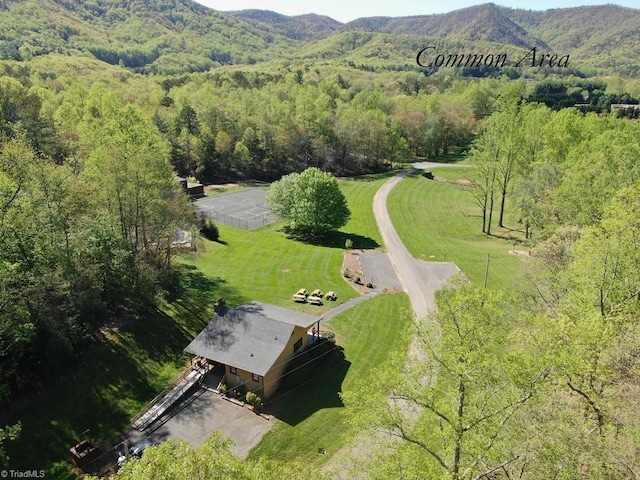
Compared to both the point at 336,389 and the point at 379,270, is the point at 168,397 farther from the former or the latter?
the point at 379,270

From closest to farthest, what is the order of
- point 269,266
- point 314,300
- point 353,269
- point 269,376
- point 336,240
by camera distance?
1. point 269,376
2. point 314,300
3. point 353,269
4. point 269,266
5. point 336,240

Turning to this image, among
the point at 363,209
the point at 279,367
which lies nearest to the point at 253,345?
the point at 279,367

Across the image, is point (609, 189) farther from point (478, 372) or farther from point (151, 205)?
→ point (151, 205)

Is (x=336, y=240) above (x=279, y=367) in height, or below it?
below

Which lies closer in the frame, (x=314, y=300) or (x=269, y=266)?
(x=314, y=300)

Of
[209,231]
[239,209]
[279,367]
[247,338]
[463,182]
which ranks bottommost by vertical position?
[279,367]

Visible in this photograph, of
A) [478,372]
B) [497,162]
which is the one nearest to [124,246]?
[478,372]

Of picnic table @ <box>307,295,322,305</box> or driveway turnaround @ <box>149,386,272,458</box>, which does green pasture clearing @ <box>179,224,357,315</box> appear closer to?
picnic table @ <box>307,295,322,305</box>

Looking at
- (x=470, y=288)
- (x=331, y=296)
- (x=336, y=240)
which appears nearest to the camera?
(x=470, y=288)
